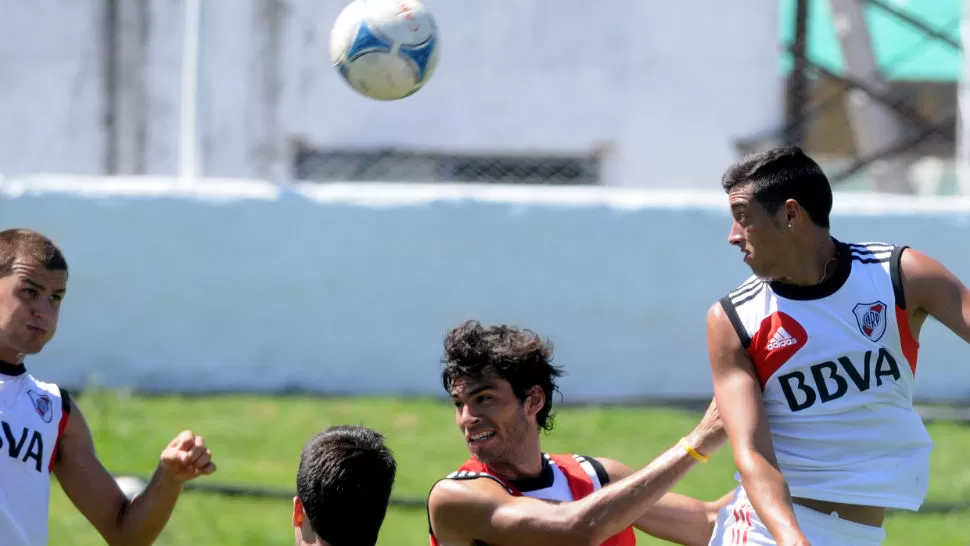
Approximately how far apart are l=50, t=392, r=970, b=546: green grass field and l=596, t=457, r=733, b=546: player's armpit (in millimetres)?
2736

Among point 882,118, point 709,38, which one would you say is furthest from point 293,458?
point 882,118

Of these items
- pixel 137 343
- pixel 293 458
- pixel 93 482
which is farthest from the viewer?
pixel 137 343

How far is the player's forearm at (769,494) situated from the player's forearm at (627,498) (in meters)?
0.19

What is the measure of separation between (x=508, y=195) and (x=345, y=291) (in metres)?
1.40

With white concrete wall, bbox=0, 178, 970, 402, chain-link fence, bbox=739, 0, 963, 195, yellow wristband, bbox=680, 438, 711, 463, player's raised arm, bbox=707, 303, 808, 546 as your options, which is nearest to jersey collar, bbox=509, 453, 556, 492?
yellow wristband, bbox=680, 438, 711, 463

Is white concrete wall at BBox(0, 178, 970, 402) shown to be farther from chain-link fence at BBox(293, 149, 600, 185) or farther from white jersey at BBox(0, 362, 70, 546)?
white jersey at BBox(0, 362, 70, 546)

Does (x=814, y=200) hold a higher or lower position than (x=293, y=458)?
higher

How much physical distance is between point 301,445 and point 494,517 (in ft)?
15.4

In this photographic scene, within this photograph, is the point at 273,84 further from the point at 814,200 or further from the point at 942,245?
the point at 814,200

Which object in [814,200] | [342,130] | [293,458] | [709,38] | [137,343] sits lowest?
[293,458]

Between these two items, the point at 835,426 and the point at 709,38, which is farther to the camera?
the point at 709,38

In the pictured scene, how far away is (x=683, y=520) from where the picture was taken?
3.89 metres

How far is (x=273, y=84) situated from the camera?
40.2ft

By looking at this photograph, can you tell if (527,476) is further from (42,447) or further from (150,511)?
(42,447)
